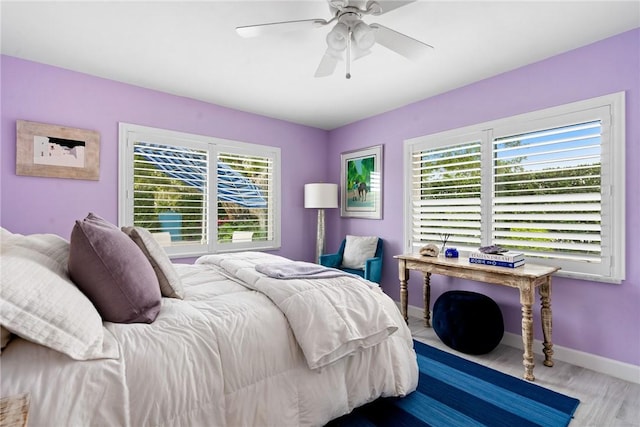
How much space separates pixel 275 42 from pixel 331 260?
2568 mm

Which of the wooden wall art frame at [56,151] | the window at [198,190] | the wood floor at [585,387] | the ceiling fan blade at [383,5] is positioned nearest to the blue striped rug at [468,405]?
the wood floor at [585,387]

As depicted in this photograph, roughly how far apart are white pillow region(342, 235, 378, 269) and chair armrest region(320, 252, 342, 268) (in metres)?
0.07

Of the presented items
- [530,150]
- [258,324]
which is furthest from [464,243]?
[258,324]

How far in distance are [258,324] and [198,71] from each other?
2.52 metres

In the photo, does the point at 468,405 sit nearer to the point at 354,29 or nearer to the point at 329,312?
the point at 329,312

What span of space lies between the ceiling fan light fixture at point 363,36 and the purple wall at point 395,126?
5.62 feet

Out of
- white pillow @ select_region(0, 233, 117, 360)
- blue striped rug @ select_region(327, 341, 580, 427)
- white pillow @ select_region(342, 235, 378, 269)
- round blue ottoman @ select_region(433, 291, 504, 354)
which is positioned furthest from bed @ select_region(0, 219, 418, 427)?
white pillow @ select_region(342, 235, 378, 269)

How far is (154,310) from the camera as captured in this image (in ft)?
4.50

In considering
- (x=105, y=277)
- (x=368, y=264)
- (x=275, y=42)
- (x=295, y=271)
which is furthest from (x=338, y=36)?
(x=368, y=264)

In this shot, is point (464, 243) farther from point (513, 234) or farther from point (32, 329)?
point (32, 329)

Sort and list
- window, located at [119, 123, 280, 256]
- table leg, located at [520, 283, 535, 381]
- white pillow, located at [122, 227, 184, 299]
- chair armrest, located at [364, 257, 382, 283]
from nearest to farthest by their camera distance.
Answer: white pillow, located at [122, 227, 184, 299]
table leg, located at [520, 283, 535, 381]
window, located at [119, 123, 280, 256]
chair armrest, located at [364, 257, 382, 283]

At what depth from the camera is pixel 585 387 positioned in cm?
216

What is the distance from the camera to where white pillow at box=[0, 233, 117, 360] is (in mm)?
969

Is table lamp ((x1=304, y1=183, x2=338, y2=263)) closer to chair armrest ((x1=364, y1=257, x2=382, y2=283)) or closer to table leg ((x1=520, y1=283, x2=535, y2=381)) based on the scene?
chair armrest ((x1=364, y1=257, x2=382, y2=283))
